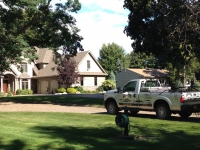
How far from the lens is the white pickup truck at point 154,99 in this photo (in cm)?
1491

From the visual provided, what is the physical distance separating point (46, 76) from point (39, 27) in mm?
25779

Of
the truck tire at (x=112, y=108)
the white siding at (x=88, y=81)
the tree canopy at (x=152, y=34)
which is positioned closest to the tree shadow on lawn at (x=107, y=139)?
the truck tire at (x=112, y=108)

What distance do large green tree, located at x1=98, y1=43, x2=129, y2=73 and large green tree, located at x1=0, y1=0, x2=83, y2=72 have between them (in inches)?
2107

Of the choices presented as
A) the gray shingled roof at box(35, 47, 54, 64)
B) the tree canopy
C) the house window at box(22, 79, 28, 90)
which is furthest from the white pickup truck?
the gray shingled roof at box(35, 47, 54, 64)

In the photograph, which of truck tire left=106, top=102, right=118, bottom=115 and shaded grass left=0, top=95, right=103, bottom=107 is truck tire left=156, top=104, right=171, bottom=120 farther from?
shaded grass left=0, top=95, right=103, bottom=107

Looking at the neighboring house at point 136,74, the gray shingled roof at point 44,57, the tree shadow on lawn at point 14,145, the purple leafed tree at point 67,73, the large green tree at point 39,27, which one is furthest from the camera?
the gray shingled roof at point 44,57

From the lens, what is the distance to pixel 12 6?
89.2 feet

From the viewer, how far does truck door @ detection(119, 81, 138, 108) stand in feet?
55.4

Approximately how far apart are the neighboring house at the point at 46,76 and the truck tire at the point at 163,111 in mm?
38763

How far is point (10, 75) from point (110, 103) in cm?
3936

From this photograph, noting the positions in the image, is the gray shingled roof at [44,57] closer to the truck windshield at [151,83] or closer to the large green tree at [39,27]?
the large green tree at [39,27]

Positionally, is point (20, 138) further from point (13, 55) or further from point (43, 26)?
point (43, 26)

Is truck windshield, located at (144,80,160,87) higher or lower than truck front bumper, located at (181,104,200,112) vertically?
higher

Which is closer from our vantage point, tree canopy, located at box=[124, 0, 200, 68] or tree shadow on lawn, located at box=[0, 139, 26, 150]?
tree shadow on lawn, located at box=[0, 139, 26, 150]
